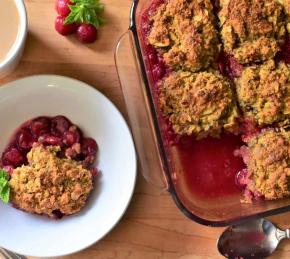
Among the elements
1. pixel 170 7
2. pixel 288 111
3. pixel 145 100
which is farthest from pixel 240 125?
pixel 170 7

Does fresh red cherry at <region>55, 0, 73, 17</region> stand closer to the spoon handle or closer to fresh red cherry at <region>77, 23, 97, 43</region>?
fresh red cherry at <region>77, 23, 97, 43</region>

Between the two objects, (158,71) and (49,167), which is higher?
(158,71)

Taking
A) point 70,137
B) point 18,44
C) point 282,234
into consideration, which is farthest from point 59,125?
point 282,234

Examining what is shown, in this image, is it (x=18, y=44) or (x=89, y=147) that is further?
(x=89, y=147)

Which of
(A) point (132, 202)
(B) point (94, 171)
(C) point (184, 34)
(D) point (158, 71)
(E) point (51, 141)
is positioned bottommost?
(A) point (132, 202)

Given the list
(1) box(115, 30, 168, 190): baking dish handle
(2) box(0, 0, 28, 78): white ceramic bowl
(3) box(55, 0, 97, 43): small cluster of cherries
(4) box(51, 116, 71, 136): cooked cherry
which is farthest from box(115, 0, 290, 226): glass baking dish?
(2) box(0, 0, 28, 78): white ceramic bowl

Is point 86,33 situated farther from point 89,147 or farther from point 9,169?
point 9,169
